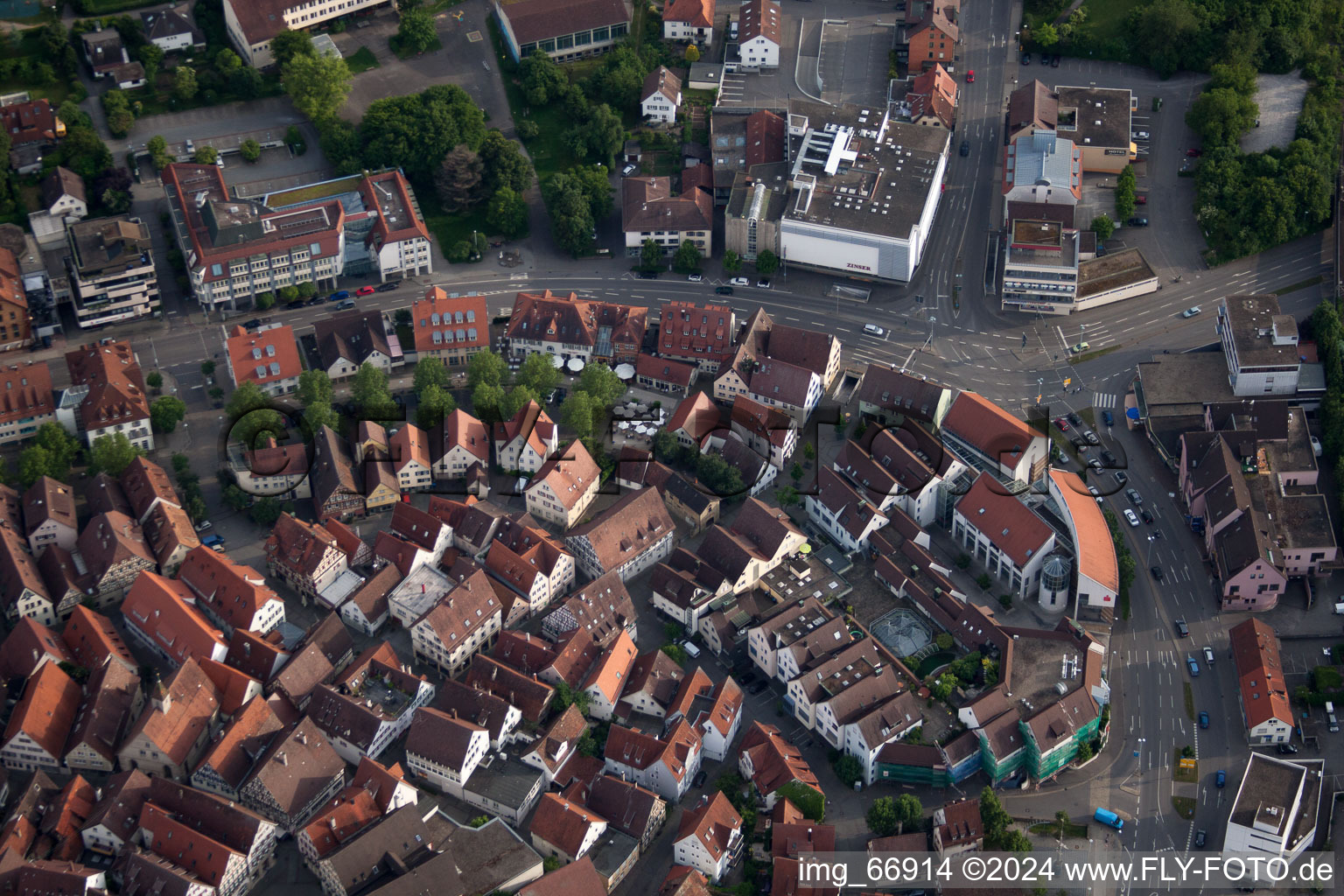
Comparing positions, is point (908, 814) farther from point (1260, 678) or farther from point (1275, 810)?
point (1260, 678)

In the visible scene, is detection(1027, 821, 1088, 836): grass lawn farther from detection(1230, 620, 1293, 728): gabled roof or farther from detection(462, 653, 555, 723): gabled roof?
detection(462, 653, 555, 723): gabled roof

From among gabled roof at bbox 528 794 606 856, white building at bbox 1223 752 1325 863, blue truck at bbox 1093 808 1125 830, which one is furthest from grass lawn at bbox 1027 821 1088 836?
gabled roof at bbox 528 794 606 856

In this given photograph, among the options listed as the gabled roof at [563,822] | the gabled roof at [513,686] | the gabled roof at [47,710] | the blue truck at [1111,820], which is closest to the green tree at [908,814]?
the blue truck at [1111,820]

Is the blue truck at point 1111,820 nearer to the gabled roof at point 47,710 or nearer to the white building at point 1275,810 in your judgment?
the white building at point 1275,810

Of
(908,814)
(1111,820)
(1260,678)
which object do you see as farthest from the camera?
(1260,678)

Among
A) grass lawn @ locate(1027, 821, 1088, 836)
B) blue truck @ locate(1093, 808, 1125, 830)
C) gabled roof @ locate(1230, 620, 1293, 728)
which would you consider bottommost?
grass lawn @ locate(1027, 821, 1088, 836)

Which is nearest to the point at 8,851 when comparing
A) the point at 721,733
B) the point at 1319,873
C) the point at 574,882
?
the point at 574,882

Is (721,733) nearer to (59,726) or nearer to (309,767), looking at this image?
(309,767)

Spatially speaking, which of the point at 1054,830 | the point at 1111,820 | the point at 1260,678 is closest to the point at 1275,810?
the point at 1111,820
